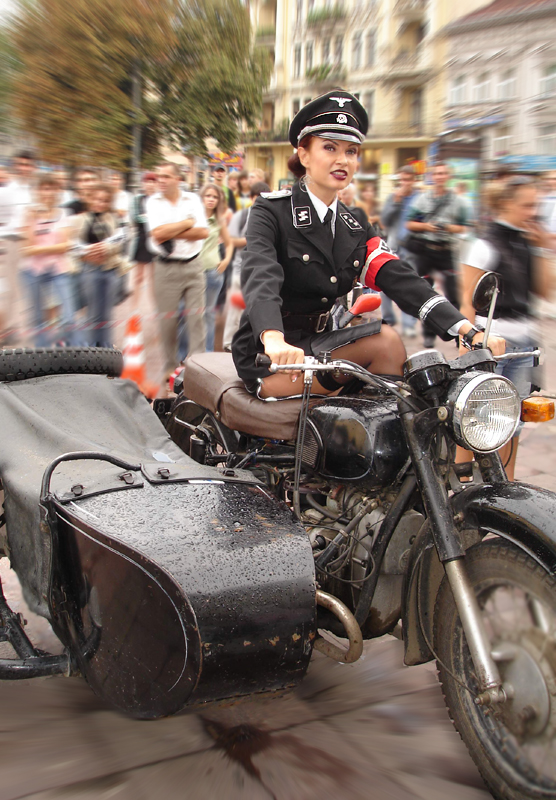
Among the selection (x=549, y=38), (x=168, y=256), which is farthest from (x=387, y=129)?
(x=168, y=256)

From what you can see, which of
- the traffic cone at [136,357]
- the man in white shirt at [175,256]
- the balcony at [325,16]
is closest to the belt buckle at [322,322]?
the balcony at [325,16]

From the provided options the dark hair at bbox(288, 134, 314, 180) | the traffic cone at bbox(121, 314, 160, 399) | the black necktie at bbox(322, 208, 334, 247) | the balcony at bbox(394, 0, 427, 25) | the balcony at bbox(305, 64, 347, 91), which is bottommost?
the traffic cone at bbox(121, 314, 160, 399)

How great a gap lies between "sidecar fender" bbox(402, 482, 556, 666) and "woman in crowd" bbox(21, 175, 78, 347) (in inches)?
206

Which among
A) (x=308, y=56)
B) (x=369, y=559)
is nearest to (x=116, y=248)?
(x=308, y=56)

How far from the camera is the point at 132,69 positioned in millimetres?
9312

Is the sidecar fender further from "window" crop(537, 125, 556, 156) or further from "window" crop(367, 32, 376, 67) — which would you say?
"window" crop(537, 125, 556, 156)

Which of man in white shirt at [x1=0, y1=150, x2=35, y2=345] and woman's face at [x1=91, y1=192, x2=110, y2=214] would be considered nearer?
man in white shirt at [x1=0, y1=150, x2=35, y2=345]

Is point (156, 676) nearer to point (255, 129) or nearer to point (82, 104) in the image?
point (255, 129)

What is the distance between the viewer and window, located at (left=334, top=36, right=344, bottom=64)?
491 centimetres

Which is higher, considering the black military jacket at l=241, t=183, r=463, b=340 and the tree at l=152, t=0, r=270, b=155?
the tree at l=152, t=0, r=270, b=155

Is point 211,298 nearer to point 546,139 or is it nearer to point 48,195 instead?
point 48,195

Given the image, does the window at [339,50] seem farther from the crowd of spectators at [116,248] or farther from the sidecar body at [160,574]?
the sidecar body at [160,574]

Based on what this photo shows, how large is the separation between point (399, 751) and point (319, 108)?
2.29 meters

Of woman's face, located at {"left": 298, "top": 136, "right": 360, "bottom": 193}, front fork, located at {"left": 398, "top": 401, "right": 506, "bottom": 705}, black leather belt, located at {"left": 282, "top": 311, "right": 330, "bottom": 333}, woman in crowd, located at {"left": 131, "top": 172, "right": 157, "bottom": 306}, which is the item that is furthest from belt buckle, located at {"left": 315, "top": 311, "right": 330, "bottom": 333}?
woman in crowd, located at {"left": 131, "top": 172, "right": 157, "bottom": 306}
